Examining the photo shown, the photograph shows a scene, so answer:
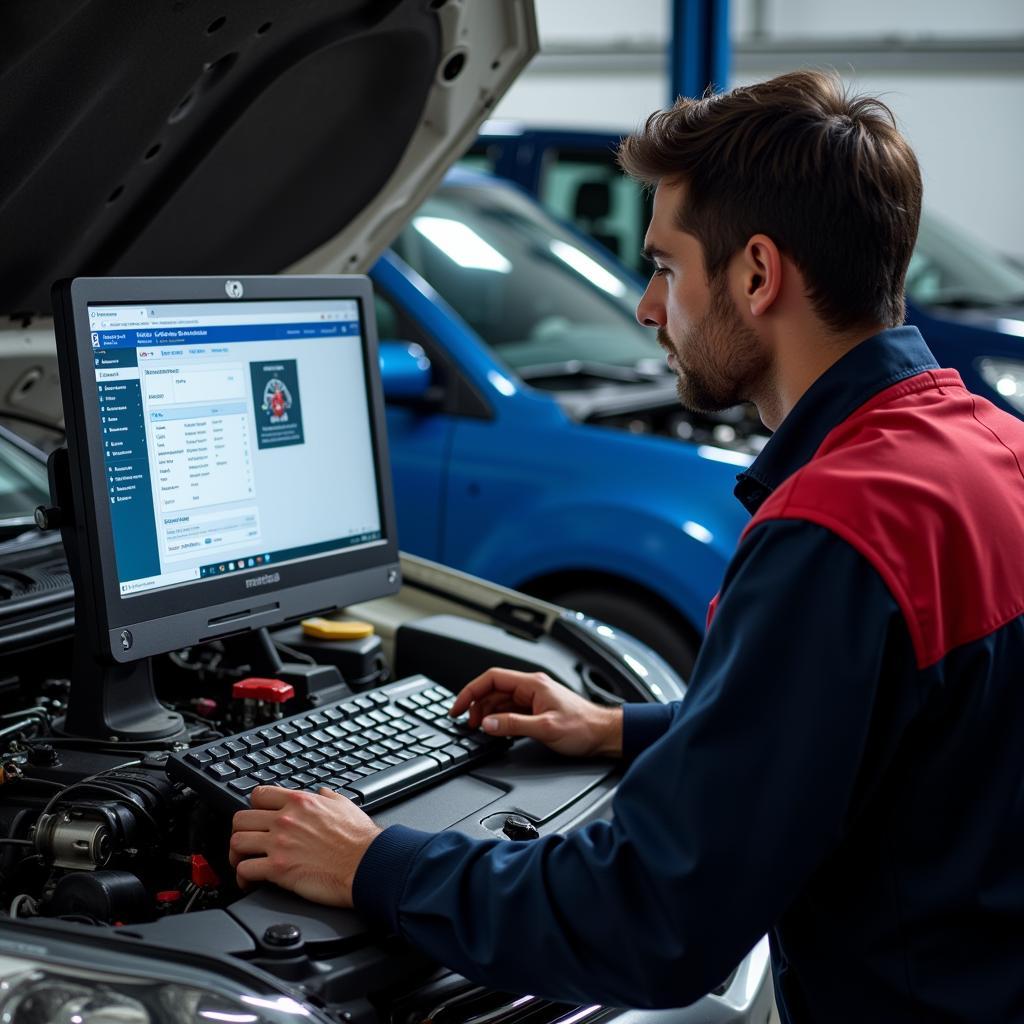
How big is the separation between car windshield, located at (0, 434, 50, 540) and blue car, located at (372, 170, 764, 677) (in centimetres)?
125

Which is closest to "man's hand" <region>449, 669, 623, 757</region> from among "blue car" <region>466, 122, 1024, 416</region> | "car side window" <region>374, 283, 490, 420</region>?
"car side window" <region>374, 283, 490, 420</region>

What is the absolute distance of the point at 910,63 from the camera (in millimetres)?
10492

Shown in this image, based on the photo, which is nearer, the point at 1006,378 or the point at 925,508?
the point at 925,508

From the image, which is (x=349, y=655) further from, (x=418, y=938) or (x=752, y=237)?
(x=752, y=237)

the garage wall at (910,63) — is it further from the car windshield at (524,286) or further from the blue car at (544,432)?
the blue car at (544,432)

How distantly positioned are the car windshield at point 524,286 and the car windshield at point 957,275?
1.81 meters

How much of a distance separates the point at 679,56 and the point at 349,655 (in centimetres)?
399

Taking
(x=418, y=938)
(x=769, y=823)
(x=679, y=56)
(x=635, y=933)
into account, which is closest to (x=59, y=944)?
(x=418, y=938)

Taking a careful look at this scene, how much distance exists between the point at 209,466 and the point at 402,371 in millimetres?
1672

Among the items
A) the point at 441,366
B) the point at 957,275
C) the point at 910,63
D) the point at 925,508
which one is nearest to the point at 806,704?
the point at 925,508

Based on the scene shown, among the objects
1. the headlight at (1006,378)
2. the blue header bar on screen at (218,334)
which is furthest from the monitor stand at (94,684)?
the headlight at (1006,378)

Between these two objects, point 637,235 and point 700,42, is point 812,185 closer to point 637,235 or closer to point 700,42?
point 700,42

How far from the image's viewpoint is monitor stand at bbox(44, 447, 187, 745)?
1.51 metres

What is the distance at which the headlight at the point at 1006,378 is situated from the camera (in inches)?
181
